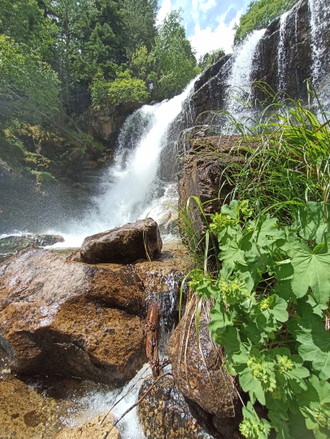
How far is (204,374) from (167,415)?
1.79ft

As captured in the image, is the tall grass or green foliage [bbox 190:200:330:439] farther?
the tall grass

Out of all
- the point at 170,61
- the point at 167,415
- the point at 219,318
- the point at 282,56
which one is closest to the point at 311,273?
the point at 219,318

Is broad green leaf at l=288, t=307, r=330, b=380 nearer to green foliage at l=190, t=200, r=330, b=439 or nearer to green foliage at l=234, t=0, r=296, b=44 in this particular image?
green foliage at l=190, t=200, r=330, b=439

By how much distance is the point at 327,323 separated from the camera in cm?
104

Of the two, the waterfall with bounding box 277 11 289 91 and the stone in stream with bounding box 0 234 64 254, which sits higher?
the waterfall with bounding box 277 11 289 91

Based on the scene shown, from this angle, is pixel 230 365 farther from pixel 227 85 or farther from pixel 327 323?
pixel 227 85

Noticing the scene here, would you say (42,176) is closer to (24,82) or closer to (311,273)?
(24,82)

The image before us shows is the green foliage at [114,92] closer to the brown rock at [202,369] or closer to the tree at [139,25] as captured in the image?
the tree at [139,25]

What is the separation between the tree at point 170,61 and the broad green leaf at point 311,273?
1812cm

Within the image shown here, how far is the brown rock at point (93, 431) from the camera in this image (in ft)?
5.42

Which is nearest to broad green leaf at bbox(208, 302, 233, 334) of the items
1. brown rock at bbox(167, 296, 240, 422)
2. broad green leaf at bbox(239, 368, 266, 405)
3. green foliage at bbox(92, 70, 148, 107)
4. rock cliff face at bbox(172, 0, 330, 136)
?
broad green leaf at bbox(239, 368, 266, 405)

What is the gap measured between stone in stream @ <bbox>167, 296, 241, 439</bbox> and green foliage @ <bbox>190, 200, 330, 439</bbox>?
0.39 metres

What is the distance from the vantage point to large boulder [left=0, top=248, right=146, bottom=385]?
197cm

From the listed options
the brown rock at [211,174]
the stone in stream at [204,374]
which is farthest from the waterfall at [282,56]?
the stone in stream at [204,374]
